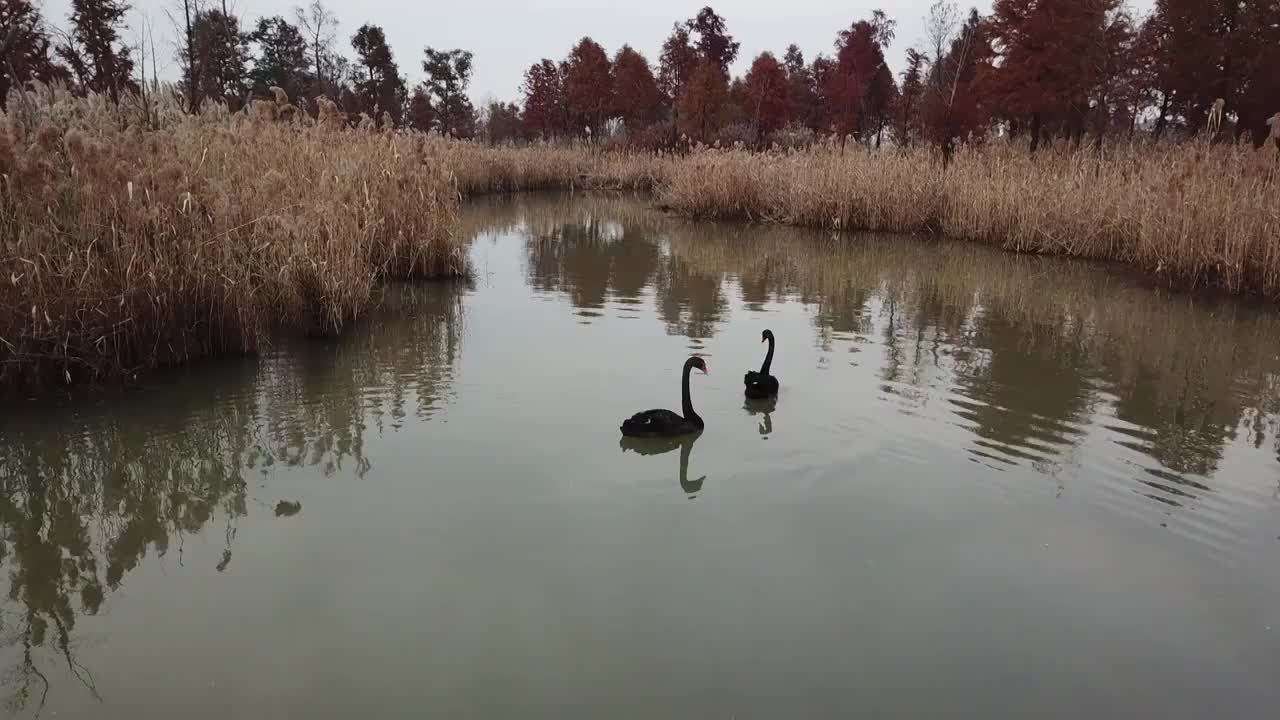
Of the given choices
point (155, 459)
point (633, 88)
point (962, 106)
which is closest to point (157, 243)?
point (155, 459)

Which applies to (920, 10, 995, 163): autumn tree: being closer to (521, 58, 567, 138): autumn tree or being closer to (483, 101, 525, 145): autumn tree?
(521, 58, 567, 138): autumn tree

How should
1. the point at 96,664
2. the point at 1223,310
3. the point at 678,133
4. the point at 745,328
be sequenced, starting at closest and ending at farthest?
the point at 96,664, the point at 745,328, the point at 1223,310, the point at 678,133

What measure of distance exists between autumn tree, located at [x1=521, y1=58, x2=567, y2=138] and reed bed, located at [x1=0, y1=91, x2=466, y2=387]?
36.1 meters

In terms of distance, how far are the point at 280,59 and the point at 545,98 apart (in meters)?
15.8

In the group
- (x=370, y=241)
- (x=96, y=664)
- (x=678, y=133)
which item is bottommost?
(x=96, y=664)

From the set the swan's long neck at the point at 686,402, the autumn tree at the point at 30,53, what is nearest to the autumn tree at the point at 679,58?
the autumn tree at the point at 30,53

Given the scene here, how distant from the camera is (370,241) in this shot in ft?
24.6

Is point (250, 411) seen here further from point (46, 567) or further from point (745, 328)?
point (745, 328)

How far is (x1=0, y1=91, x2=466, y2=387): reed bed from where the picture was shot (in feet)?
15.0

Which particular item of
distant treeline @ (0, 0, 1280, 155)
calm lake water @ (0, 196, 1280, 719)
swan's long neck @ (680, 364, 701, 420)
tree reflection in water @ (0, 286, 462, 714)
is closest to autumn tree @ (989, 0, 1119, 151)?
distant treeline @ (0, 0, 1280, 155)

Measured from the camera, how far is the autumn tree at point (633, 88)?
3716 centimetres

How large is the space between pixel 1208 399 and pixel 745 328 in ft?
11.8

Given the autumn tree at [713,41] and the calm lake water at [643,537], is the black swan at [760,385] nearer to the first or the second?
the calm lake water at [643,537]

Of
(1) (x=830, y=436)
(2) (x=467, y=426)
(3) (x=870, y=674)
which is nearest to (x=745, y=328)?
(1) (x=830, y=436)
